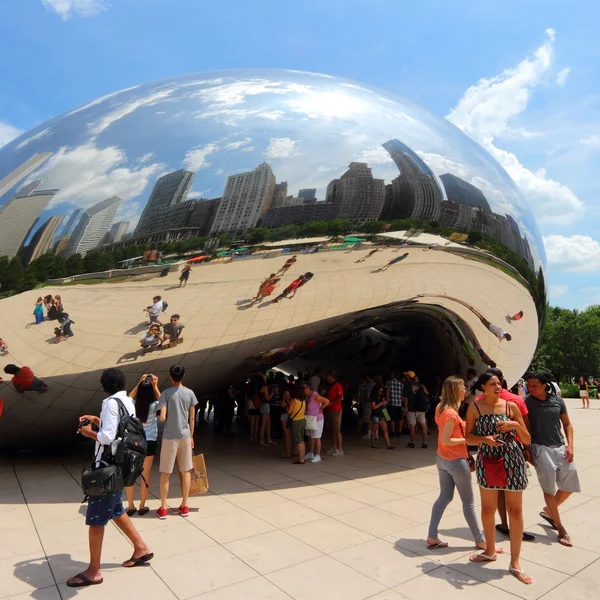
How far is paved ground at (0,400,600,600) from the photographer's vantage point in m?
3.20

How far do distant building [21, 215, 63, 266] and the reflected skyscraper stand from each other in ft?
11.2

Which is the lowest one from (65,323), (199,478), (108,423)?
(199,478)

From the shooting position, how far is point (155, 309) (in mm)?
4957

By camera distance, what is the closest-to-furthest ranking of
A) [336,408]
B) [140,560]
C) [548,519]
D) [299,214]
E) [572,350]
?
[140,560] → [548,519] → [299,214] → [336,408] → [572,350]

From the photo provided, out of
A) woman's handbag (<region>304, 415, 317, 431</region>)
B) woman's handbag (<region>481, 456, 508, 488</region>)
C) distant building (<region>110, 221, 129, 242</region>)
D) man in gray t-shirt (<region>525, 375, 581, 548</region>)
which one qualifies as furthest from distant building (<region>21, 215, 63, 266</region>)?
man in gray t-shirt (<region>525, 375, 581, 548</region>)

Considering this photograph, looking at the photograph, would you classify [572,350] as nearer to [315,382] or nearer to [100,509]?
[315,382]

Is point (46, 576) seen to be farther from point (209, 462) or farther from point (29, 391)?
point (209, 462)

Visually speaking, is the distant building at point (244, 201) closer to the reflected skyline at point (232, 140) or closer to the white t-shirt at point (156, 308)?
the reflected skyline at point (232, 140)

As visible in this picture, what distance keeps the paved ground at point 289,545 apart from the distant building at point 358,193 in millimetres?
3012

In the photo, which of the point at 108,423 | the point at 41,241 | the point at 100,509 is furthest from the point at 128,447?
the point at 41,241

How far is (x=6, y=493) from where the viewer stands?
5.21m

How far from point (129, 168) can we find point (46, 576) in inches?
143

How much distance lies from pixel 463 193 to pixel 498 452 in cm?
330

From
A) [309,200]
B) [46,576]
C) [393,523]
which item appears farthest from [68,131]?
[393,523]
